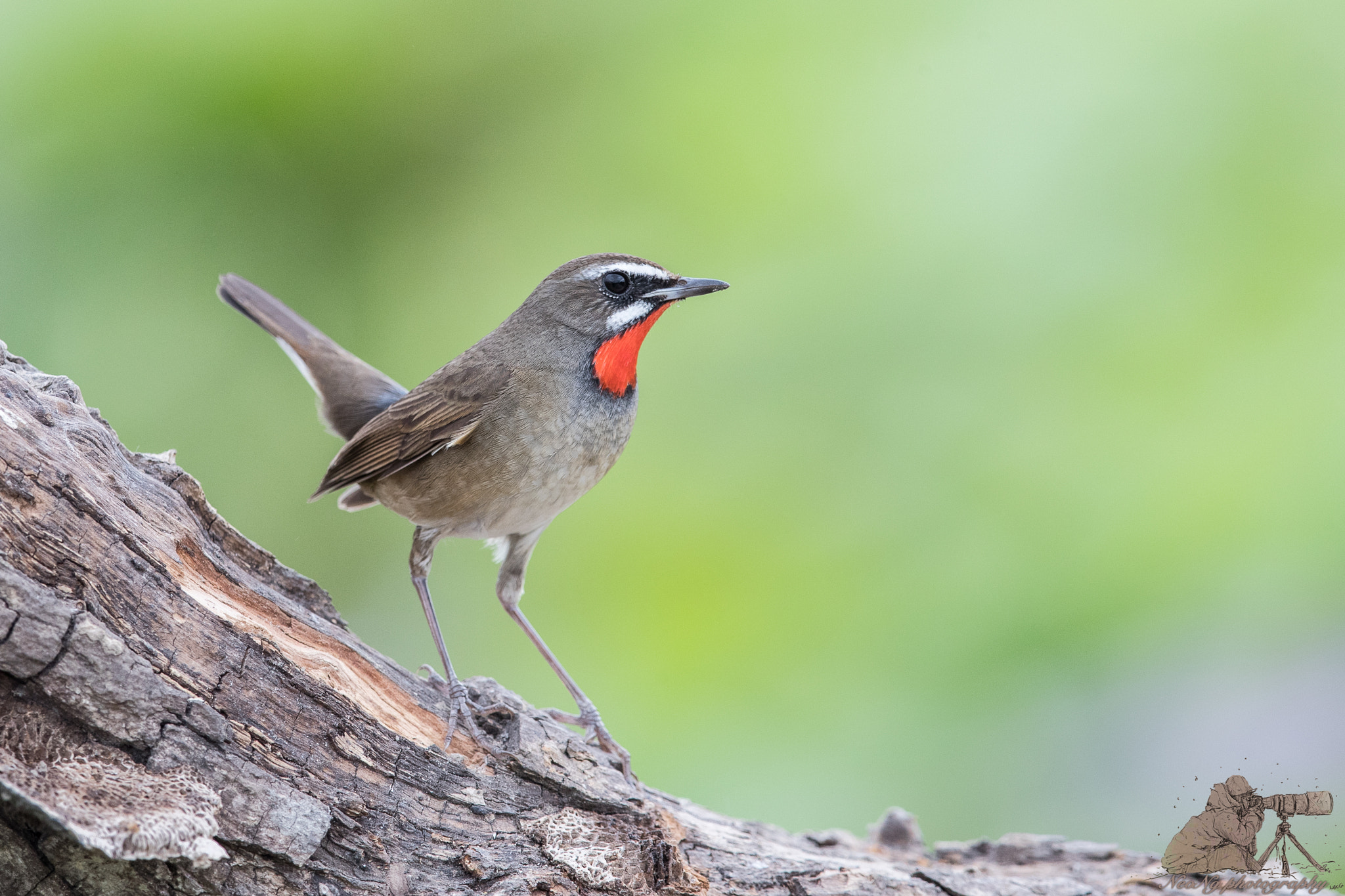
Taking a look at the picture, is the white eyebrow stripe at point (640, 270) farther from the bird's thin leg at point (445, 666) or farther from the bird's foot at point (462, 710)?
the bird's foot at point (462, 710)

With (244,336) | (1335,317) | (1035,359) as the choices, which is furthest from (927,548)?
(244,336)

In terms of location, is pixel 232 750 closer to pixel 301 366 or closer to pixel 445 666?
pixel 445 666

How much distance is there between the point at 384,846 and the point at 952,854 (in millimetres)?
2961

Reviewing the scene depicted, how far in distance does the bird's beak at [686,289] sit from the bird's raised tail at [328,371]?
1864 mm

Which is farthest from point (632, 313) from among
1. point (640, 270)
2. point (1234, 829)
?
point (1234, 829)

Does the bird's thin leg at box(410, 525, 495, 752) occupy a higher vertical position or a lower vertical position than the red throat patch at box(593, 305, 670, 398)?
lower

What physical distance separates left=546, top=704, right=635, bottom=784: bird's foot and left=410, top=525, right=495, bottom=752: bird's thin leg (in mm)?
531

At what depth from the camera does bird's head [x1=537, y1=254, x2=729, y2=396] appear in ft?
17.7

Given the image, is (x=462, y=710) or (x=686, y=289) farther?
(x=686, y=289)

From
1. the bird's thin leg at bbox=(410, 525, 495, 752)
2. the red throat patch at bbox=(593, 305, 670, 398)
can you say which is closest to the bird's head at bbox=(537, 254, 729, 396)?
the red throat patch at bbox=(593, 305, 670, 398)

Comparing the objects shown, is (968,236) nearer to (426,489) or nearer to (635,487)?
(635,487)

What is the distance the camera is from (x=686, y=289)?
5.30 metres

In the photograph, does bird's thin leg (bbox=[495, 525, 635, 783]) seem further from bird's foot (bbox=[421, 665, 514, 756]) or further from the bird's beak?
the bird's beak

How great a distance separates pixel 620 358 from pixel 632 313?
9.0 inches
